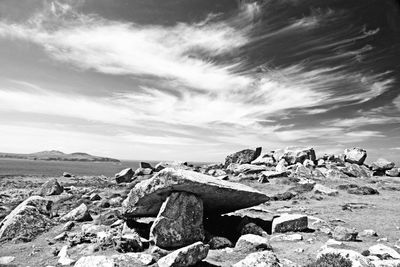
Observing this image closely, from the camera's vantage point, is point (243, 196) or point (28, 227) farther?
point (28, 227)

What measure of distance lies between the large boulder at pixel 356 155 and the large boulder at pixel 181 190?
147ft

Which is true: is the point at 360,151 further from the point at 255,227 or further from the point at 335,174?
the point at 255,227

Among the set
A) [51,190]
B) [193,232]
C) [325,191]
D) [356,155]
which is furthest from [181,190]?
[356,155]

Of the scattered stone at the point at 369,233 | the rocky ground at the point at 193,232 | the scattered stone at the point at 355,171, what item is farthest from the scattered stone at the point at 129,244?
the scattered stone at the point at 355,171

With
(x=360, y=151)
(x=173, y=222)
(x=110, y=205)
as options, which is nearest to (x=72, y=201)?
(x=110, y=205)

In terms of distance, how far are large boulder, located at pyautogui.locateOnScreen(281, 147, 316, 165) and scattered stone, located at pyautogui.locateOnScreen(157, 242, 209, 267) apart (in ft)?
145

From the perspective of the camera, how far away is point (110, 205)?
21.2 meters

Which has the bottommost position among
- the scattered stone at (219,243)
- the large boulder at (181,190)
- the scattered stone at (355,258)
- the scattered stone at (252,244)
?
the scattered stone at (219,243)

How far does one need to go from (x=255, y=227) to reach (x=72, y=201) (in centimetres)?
1581

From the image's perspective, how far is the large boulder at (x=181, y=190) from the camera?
12.1 m

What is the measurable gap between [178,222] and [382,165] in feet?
152

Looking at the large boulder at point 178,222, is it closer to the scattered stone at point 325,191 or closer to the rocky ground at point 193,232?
the rocky ground at point 193,232

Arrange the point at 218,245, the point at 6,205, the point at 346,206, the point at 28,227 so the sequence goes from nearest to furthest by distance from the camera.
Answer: the point at 218,245
the point at 28,227
the point at 346,206
the point at 6,205

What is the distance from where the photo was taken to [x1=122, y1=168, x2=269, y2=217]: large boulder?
1209cm
